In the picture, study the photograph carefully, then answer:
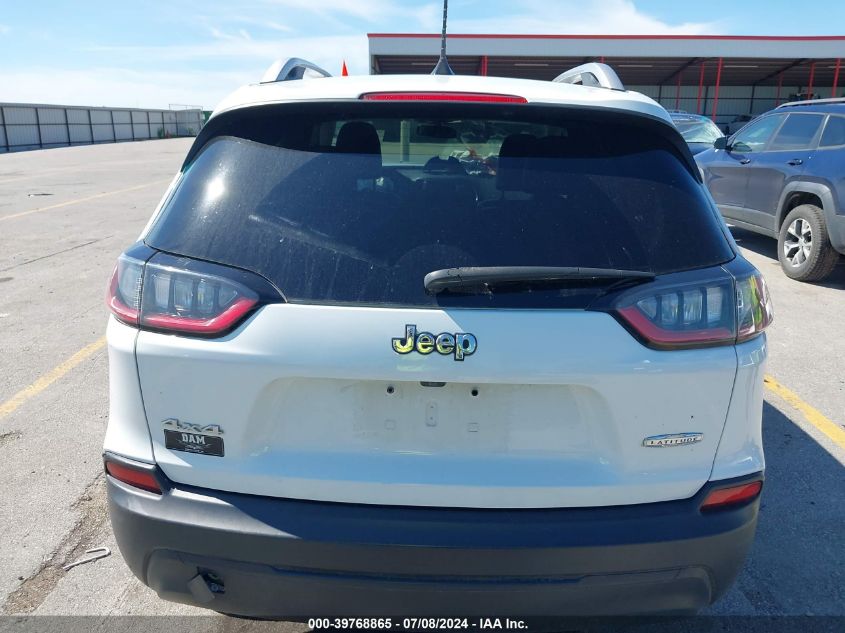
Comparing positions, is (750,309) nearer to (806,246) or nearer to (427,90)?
(427,90)

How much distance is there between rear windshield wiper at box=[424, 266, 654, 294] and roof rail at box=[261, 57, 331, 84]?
1100 millimetres

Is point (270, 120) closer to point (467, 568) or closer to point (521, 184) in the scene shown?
point (521, 184)

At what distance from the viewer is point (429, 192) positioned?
1976mm

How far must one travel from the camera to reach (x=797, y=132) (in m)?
7.84

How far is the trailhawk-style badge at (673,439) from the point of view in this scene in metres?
1.83

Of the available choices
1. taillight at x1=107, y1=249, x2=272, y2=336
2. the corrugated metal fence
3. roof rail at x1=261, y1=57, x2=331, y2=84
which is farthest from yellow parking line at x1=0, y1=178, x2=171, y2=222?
the corrugated metal fence

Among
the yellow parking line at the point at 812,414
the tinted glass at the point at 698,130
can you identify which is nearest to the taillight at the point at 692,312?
the yellow parking line at the point at 812,414

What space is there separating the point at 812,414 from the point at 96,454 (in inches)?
168

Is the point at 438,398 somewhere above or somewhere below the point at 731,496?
above

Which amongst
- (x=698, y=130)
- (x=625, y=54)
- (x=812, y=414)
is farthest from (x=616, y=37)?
(x=812, y=414)

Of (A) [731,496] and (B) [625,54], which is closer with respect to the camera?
(A) [731,496]

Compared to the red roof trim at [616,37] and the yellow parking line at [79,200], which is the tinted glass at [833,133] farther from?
the red roof trim at [616,37]

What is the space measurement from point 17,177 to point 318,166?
2278 cm

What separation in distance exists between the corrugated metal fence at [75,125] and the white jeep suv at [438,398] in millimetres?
37274
